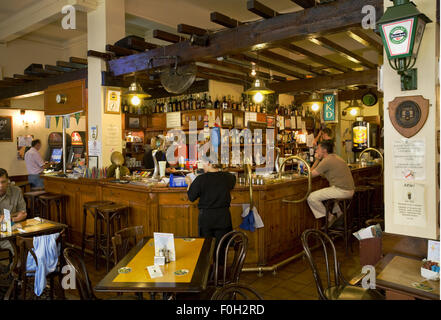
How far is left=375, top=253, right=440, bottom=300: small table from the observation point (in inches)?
91.6

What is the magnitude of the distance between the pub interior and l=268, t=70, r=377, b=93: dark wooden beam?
0.04m

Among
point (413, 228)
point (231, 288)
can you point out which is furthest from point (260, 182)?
point (231, 288)

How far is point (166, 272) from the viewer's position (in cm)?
275

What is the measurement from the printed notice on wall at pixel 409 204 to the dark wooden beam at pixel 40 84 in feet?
19.7

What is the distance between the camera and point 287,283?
4566 millimetres

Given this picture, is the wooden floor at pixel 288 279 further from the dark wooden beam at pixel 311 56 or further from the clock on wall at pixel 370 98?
the clock on wall at pixel 370 98

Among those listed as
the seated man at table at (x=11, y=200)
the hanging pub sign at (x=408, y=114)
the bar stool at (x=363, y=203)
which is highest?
the hanging pub sign at (x=408, y=114)

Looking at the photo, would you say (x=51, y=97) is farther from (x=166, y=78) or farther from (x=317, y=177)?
(x=317, y=177)

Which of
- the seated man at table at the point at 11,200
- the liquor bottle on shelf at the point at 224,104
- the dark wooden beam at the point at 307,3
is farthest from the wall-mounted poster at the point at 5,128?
the dark wooden beam at the point at 307,3

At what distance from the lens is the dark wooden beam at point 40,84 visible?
23.7 feet

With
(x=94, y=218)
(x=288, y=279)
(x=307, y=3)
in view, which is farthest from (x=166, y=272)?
(x=307, y=3)

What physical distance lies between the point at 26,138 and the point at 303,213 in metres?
8.24

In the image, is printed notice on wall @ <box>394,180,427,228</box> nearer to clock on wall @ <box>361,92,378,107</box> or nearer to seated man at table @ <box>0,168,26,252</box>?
seated man at table @ <box>0,168,26,252</box>

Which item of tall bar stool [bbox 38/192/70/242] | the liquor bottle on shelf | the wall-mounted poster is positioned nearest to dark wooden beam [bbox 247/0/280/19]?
the liquor bottle on shelf
